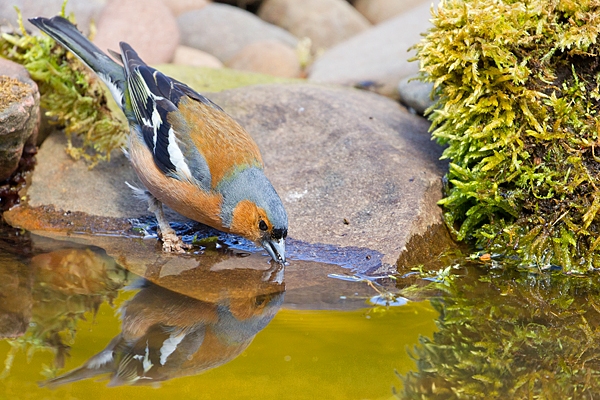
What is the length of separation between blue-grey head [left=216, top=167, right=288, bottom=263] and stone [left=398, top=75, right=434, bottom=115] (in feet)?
7.29

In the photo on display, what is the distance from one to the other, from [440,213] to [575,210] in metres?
0.95

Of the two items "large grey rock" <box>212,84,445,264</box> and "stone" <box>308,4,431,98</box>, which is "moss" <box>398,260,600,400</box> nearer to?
"large grey rock" <box>212,84,445,264</box>

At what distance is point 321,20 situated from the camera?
1073cm

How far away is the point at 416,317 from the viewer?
3.58 meters

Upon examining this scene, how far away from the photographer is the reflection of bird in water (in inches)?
114

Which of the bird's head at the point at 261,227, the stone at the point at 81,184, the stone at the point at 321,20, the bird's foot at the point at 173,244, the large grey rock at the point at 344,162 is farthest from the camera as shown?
the stone at the point at 321,20

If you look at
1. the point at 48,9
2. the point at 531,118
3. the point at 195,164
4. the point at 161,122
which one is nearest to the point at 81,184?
the point at 161,122

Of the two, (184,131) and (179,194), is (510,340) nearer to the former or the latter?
(179,194)

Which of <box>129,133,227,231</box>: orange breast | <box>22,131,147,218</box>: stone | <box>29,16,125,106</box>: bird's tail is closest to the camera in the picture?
<box>129,133,227,231</box>: orange breast

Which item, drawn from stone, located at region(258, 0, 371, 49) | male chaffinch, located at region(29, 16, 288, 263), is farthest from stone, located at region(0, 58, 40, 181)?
stone, located at region(258, 0, 371, 49)

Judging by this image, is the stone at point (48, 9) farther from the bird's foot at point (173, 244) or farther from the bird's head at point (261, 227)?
the bird's head at point (261, 227)

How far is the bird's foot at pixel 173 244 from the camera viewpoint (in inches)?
181

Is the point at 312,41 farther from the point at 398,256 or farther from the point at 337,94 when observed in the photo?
the point at 398,256

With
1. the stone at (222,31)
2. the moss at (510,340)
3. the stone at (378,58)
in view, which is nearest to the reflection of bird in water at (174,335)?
the moss at (510,340)
